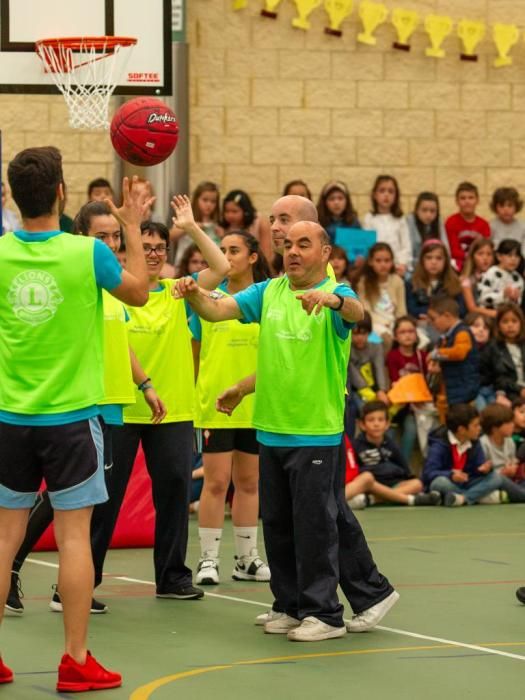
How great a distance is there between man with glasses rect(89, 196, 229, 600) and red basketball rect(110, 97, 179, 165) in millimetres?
468

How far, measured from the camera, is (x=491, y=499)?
1366cm

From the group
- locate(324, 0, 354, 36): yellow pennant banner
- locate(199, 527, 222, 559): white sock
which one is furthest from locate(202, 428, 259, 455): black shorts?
locate(324, 0, 354, 36): yellow pennant banner

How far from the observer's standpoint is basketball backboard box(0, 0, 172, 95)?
1063cm

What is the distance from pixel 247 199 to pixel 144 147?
667cm

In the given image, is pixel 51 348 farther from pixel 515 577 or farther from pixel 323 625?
pixel 515 577

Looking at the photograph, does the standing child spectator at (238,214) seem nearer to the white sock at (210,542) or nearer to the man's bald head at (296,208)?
the white sock at (210,542)

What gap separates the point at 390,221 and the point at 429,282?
3.43ft

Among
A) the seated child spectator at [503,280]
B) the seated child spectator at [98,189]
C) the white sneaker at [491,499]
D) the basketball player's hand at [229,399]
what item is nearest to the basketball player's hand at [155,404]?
the basketball player's hand at [229,399]

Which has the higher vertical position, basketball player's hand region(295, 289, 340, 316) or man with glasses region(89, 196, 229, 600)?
basketball player's hand region(295, 289, 340, 316)

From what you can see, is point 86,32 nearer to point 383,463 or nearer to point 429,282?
point 383,463

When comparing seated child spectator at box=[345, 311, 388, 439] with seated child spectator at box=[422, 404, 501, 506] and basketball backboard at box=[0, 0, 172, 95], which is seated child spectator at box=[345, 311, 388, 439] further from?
basketball backboard at box=[0, 0, 172, 95]

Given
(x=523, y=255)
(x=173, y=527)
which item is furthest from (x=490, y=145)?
(x=173, y=527)

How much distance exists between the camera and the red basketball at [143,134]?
8.66m

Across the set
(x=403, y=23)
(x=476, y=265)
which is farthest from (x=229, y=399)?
(x=403, y=23)
